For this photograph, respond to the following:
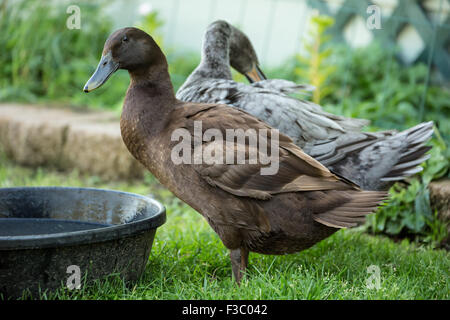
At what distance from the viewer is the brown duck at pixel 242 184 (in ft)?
8.17

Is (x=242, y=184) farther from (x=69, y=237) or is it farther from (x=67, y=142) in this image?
(x=67, y=142)

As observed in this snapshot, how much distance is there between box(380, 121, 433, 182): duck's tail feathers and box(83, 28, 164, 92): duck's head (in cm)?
137

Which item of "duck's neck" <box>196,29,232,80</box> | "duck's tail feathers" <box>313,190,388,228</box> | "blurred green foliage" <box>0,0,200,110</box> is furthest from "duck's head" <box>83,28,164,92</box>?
"blurred green foliage" <box>0,0,200,110</box>

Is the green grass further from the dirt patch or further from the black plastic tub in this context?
the dirt patch

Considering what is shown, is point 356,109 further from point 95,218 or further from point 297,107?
point 95,218

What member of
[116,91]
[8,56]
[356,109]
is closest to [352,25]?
[356,109]

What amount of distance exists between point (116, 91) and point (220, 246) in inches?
137

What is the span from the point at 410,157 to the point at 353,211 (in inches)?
27.9

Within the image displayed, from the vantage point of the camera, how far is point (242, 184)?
2.47 meters

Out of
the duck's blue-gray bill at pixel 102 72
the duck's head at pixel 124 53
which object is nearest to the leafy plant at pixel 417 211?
the duck's head at pixel 124 53

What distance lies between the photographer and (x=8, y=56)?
6.30 metres

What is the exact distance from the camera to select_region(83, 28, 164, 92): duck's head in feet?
8.94

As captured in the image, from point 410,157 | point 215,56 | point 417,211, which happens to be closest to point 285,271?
point 410,157

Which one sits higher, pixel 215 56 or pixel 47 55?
pixel 215 56
